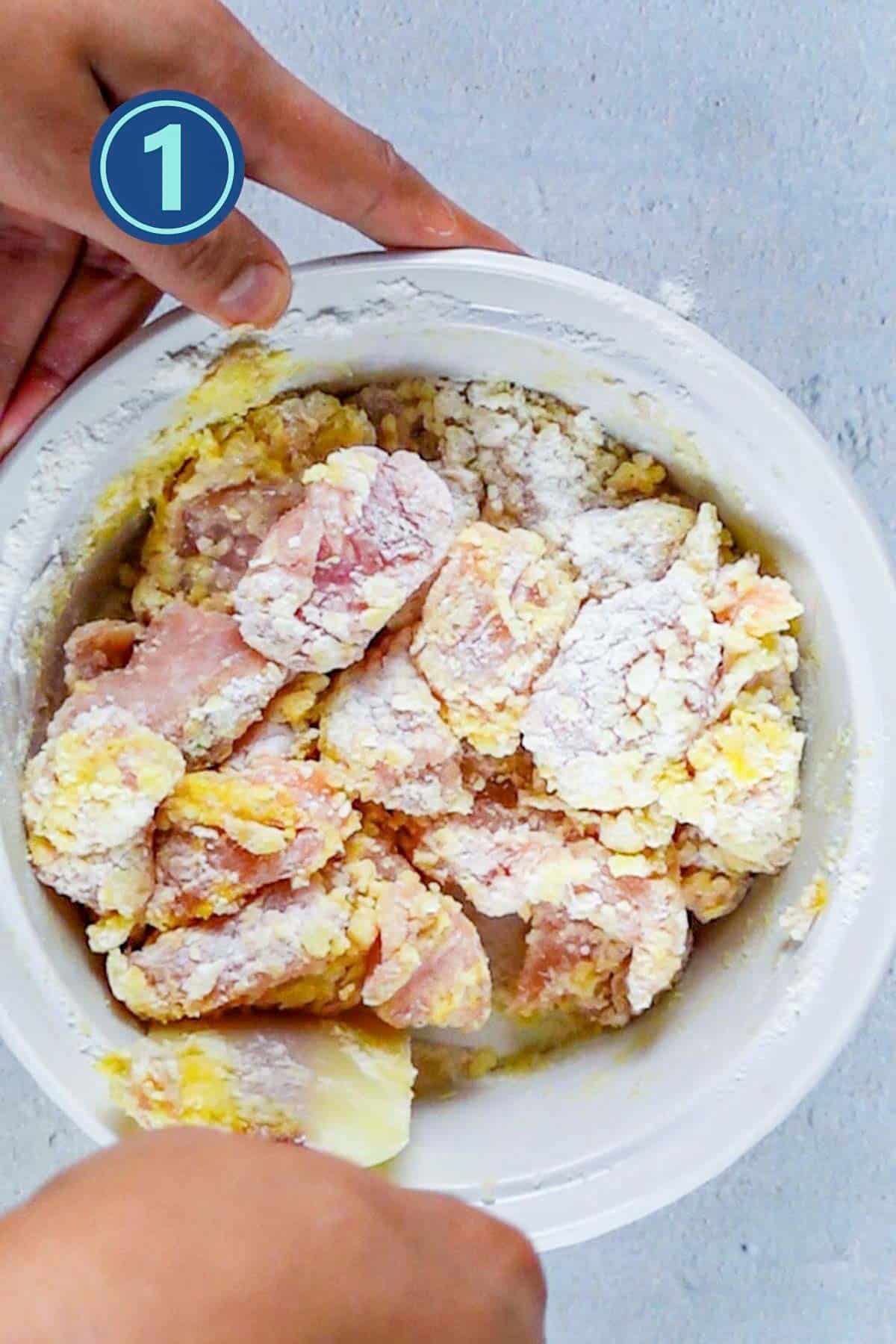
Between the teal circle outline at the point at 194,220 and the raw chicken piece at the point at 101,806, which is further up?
Result: the teal circle outline at the point at 194,220

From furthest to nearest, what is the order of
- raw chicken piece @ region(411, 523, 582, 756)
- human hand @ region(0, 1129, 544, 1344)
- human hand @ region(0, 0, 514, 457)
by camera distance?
raw chicken piece @ region(411, 523, 582, 756), human hand @ region(0, 0, 514, 457), human hand @ region(0, 1129, 544, 1344)

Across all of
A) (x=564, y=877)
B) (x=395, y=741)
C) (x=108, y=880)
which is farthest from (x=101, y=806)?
(x=564, y=877)

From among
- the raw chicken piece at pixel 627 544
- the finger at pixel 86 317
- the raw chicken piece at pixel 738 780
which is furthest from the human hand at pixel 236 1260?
the finger at pixel 86 317

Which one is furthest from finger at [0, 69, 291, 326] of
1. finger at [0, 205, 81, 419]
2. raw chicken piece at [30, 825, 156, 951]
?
raw chicken piece at [30, 825, 156, 951]

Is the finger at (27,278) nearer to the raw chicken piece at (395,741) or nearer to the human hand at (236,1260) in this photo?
the raw chicken piece at (395,741)

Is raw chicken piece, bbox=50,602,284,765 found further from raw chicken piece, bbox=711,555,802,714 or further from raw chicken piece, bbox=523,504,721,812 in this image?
raw chicken piece, bbox=711,555,802,714

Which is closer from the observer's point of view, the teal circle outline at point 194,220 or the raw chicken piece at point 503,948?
the teal circle outline at point 194,220

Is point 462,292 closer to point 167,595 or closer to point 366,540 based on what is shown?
point 366,540
